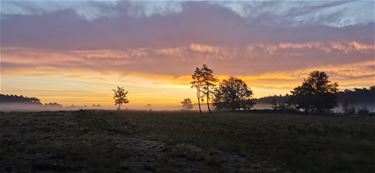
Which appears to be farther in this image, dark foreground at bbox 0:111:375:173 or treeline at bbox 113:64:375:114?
treeline at bbox 113:64:375:114

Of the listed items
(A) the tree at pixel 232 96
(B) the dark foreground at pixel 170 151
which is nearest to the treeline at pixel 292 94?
(A) the tree at pixel 232 96

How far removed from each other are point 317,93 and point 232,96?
32009 mm

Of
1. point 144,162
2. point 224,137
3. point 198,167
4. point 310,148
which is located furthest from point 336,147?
point 144,162

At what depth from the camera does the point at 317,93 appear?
103750mm

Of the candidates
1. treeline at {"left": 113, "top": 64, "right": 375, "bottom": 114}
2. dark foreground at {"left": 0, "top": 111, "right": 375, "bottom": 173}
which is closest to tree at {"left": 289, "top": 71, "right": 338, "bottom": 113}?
treeline at {"left": 113, "top": 64, "right": 375, "bottom": 114}

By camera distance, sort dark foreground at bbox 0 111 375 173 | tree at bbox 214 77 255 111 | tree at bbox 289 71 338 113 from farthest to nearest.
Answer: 1. tree at bbox 214 77 255 111
2. tree at bbox 289 71 338 113
3. dark foreground at bbox 0 111 375 173

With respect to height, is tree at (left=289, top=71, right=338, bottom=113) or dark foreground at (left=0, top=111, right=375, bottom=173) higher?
tree at (left=289, top=71, right=338, bottom=113)

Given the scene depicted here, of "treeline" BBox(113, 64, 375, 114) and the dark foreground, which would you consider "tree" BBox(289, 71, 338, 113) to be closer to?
"treeline" BBox(113, 64, 375, 114)

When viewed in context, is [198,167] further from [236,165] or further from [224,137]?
[224,137]

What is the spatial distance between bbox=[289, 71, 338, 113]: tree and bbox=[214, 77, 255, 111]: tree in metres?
26.2

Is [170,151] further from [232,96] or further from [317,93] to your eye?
[232,96]

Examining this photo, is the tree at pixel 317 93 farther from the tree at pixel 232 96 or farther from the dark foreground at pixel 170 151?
the dark foreground at pixel 170 151

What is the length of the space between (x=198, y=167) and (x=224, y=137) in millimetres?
13300

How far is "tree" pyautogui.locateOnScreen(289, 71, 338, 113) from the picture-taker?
10256 cm
